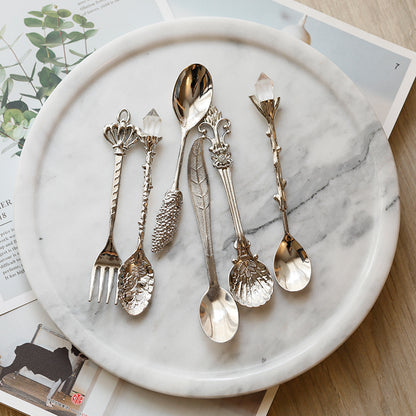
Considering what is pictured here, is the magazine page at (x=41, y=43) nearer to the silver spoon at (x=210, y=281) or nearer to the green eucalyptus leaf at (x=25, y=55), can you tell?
the green eucalyptus leaf at (x=25, y=55)

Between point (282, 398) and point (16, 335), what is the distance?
47 centimetres

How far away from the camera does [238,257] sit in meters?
0.70

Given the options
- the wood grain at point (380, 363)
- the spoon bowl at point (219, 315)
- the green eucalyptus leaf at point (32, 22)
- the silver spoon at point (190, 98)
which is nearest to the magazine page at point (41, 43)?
the green eucalyptus leaf at point (32, 22)

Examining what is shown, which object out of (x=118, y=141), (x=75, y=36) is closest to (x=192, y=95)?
(x=118, y=141)

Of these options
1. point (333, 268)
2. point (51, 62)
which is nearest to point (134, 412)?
point (333, 268)

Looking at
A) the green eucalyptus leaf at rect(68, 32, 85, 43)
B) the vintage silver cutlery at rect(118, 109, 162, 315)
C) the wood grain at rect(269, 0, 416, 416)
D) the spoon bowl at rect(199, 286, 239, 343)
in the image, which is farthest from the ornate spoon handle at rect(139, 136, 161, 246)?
the wood grain at rect(269, 0, 416, 416)

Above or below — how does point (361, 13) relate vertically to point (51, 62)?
below

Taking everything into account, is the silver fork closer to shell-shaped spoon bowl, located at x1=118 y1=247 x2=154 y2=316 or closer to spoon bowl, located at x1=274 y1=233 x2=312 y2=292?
shell-shaped spoon bowl, located at x1=118 y1=247 x2=154 y2=316

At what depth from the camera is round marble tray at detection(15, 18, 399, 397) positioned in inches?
27.1

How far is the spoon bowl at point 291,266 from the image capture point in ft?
2.28

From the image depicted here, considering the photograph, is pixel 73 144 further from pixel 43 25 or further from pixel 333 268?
pixel 333 268

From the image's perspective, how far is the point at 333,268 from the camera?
0.71 m

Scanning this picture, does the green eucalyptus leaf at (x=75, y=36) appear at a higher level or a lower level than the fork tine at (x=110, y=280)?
higher

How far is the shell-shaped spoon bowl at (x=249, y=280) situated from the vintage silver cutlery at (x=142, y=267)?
132mm
